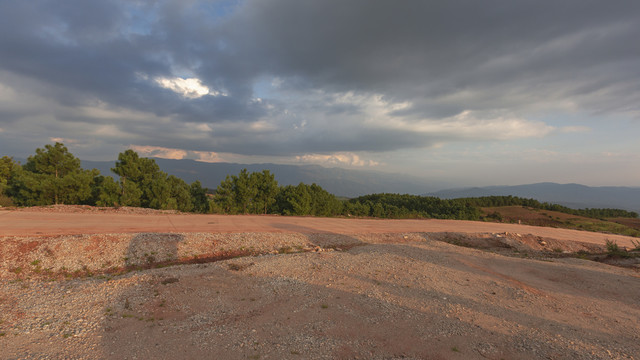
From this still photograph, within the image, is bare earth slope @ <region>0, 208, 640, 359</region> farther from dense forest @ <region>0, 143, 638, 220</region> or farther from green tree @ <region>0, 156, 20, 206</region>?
green tree @ <region>0, 156, 20, 206</region>

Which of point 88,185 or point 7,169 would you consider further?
point 7,169

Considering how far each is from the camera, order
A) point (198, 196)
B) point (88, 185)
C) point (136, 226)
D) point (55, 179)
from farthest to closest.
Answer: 1. point (198, 196)
2. point (88, 185)
3. point (55, 179)
4. point (136, 226)

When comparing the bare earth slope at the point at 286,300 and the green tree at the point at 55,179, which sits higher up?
the green tree at the point at 55,179

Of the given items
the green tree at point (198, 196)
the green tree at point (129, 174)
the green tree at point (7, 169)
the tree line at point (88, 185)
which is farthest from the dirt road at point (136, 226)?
the green tree at point (7, 169)

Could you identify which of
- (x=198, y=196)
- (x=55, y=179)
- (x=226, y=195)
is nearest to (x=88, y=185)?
(x=55, y=179)

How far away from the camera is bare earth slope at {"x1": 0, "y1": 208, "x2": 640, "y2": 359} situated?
18.2 ft

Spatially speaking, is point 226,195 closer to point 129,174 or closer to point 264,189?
point 264,189

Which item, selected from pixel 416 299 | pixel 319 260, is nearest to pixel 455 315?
pixel 416 299

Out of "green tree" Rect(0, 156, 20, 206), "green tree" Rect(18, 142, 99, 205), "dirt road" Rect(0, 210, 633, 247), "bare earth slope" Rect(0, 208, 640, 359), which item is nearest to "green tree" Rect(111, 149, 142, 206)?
"green tree" Rect(18, 142, 99, 205)

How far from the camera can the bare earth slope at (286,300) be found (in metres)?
5.56

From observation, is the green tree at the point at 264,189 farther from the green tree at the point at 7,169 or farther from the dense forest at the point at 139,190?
the green tree at the point at 7,169

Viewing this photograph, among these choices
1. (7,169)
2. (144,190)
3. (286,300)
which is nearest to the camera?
(286,300)

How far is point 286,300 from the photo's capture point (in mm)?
7750

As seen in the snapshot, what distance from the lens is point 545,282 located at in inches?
391
